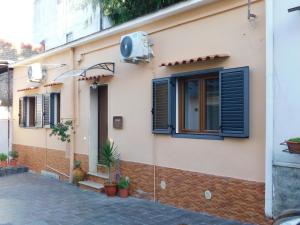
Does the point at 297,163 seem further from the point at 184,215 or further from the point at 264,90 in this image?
the point at 184,215

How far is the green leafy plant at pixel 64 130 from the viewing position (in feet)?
37.3

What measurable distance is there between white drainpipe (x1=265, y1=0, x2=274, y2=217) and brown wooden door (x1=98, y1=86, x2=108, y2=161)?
576 centimetres

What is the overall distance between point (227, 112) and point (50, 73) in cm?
828

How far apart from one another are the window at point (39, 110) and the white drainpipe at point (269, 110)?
848 cm

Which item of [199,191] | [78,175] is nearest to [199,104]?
[199,191]

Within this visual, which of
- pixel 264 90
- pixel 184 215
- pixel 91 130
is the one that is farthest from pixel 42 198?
pixel 264 90

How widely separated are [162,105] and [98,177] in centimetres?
334

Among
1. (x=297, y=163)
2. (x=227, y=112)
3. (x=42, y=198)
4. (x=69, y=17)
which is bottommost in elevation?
(x=42, y=198)

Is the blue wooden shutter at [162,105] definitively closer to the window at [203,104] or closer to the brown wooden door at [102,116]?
the window at [203,104]

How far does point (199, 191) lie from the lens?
7.49 meters

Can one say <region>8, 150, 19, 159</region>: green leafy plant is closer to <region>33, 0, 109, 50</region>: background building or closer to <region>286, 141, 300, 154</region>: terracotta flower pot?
<region>33, 0, 109, 50</region>: background building

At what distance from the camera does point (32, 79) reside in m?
13.4

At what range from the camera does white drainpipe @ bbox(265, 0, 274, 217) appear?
238 inches

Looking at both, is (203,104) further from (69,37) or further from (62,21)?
(62,21)
